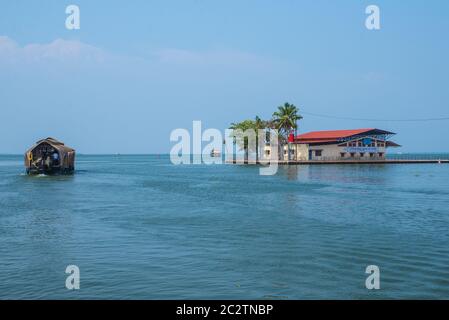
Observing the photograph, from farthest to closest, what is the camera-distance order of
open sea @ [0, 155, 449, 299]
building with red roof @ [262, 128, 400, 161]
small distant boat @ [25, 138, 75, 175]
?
building with red roof @ [262, 128, 400, 161] < small distant boat @ [25, 138, 75, 175] < open sea @ [0, 155, 449, 299]

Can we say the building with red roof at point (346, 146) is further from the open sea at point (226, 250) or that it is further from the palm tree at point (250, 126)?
the open sea at point (226, 250)

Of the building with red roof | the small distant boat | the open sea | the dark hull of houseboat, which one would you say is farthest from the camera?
the building with red roof

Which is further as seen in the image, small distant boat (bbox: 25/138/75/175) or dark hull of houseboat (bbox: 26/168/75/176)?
dark hull of houseboat (bbox: 26/168/75/176)

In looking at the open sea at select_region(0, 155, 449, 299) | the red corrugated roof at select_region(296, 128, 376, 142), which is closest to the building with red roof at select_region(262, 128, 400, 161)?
the red corrugated roof at select_region(296, 128, 376, 142)

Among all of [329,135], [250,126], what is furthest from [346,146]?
[250,126]

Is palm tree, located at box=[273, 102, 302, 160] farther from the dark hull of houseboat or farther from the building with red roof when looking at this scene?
the dark hull of houseboat

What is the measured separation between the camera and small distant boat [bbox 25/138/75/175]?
73.9 metres

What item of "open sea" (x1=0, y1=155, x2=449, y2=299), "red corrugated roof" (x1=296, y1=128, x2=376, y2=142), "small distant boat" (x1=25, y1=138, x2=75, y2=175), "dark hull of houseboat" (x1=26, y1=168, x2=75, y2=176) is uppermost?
"red corrugated roof" (x1=296, y1=128, x2=376, y2=142)

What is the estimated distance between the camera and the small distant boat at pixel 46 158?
73938mm

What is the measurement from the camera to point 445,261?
16891mm

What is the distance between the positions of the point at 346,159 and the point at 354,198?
71806mm

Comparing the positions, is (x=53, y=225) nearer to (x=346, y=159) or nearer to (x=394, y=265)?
(x=394, y=265)
